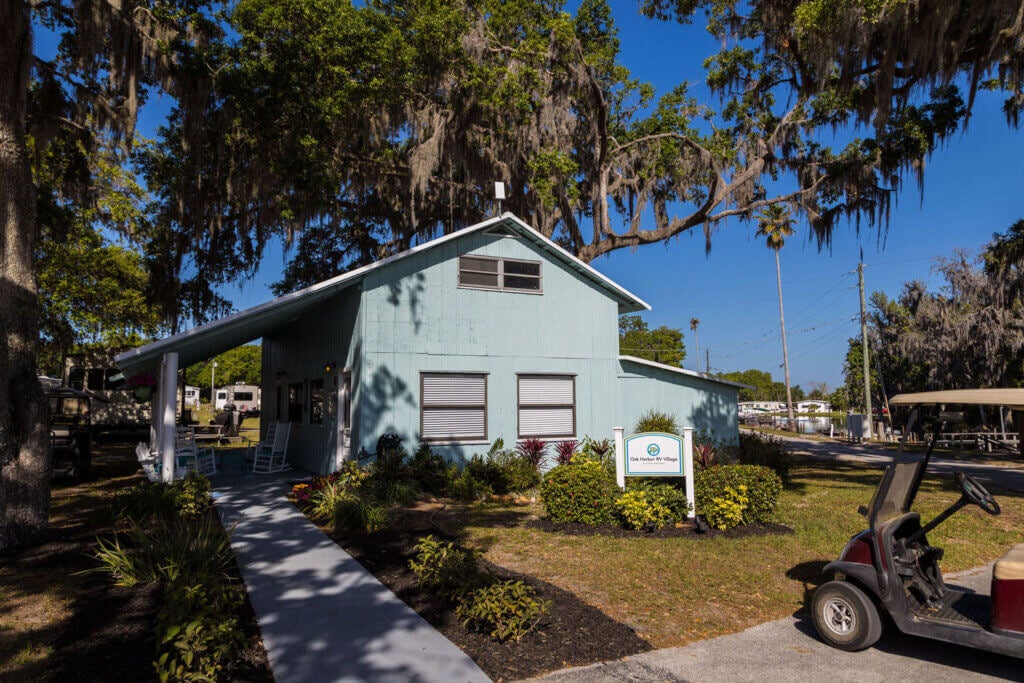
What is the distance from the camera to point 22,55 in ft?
26.0

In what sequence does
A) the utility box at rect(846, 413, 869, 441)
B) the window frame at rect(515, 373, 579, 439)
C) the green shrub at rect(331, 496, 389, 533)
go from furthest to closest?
the utility box at rect(846, 413, 869, 441)
the window frame at rect(515, 373, 579, 439)
the green shrub at rect(331, 496, 389, 533)

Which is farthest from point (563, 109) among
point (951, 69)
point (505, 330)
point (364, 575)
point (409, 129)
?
point (364, 575)

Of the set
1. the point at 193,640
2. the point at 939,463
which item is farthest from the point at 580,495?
the point at 939,463

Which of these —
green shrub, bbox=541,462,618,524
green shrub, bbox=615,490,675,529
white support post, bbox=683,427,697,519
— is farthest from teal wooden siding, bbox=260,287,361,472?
white support post, bbox=683,427,697,519

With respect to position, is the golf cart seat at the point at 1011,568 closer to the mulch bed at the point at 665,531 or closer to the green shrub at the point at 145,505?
the mulch bed at the point at 665,531

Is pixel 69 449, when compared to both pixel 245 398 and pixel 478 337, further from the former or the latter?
pixel 245 398

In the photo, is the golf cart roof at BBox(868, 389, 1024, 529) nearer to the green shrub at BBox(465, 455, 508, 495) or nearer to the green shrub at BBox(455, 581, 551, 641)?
the green shrub at BBox(455, 581, 551, 641)

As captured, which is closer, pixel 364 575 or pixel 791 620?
pixel 791 620

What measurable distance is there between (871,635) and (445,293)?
31.6 ft

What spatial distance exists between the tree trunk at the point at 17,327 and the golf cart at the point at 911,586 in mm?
8505

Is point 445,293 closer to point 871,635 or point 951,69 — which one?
point 871,635

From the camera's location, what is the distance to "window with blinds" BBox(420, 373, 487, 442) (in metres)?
12.3

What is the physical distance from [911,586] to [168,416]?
9658 millimetres

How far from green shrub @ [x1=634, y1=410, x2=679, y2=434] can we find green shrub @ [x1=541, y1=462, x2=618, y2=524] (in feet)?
16.8
